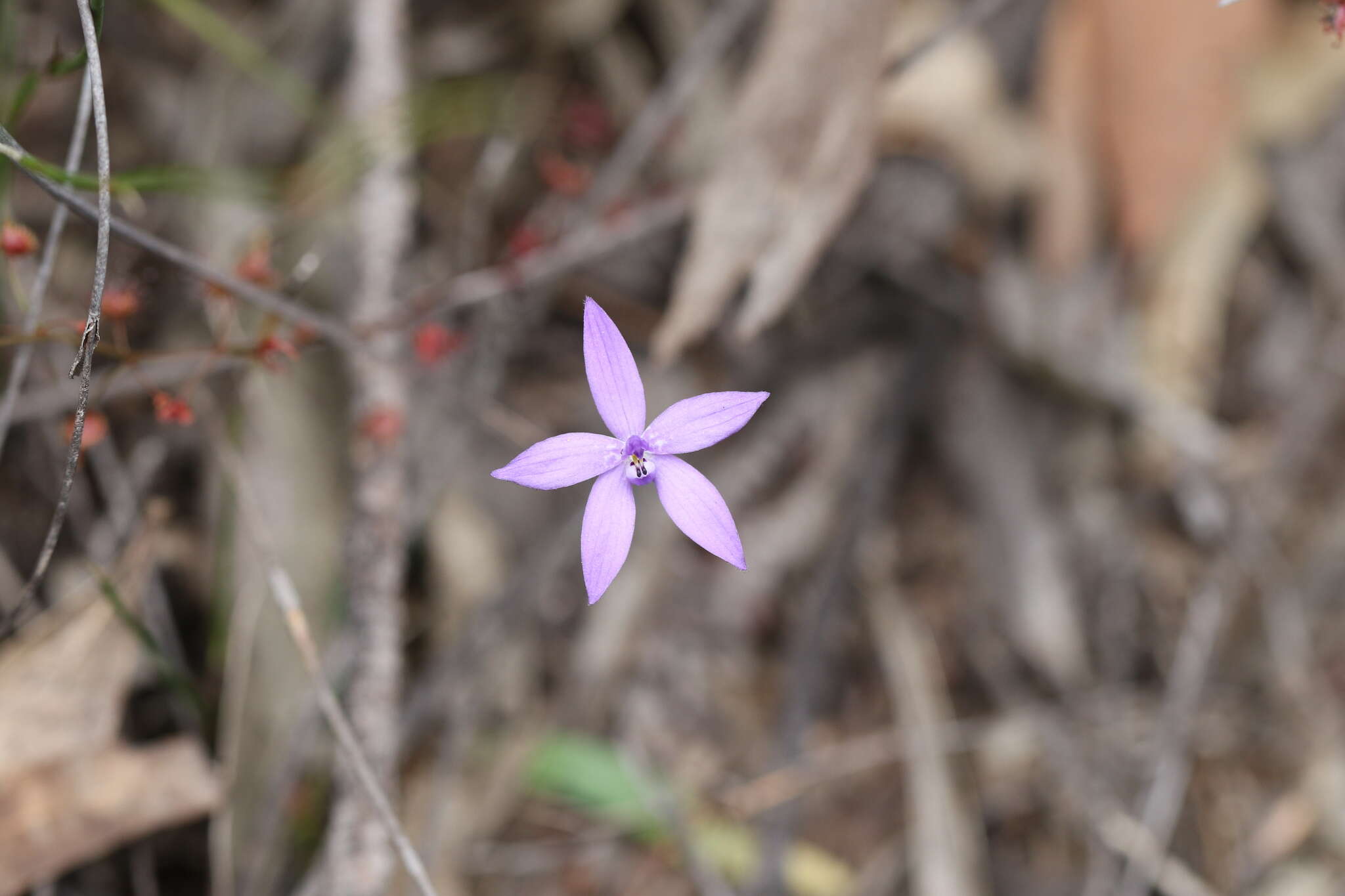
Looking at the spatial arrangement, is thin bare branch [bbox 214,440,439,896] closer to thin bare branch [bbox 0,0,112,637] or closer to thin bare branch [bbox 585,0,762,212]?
thin bare branch [bbox 0,0,112,637]

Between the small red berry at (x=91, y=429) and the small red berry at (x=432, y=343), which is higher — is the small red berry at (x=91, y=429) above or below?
below

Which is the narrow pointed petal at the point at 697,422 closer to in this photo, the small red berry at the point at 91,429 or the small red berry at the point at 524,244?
the small red berry at the point at 91,429

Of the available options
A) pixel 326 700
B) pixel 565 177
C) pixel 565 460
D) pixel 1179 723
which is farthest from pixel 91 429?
pixel 1179 723

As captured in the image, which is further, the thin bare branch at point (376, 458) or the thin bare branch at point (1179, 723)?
the thin bare branch at point (1179, 723)

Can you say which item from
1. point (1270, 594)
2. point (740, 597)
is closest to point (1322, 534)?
point (1270, 594)

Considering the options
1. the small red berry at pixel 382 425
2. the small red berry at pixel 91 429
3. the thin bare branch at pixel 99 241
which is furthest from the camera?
the small red berry at pixel 382 425

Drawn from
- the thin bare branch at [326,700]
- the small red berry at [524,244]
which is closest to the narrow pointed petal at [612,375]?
the thin bare branch at [326,700]

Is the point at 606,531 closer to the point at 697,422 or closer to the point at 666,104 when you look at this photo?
the point at 697,422
